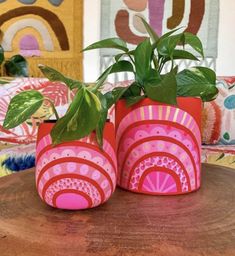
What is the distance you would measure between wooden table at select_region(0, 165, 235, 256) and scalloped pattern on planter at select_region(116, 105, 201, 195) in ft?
0.09

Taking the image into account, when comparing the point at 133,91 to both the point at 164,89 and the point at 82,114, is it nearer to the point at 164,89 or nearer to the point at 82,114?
the point at 164,89

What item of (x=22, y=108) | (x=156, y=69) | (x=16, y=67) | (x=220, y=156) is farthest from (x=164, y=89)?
(x=16, y=67)

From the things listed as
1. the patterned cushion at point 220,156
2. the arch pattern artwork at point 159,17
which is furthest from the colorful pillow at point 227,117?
the arch pattern artwork at point 159,17

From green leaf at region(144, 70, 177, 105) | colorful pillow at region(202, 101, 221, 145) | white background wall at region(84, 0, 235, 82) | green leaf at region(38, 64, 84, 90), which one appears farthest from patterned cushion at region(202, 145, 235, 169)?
white background wall at region(84, 0, 235, 82)

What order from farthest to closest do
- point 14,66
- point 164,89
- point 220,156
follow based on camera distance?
point 14,66 → point 220,156 → point 164,89

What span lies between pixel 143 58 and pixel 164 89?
95 mm

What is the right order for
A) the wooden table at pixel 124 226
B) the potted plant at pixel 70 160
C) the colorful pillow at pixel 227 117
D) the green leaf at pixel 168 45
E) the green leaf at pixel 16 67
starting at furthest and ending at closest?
1. the green leaf at pixel 16 67
2. the colorful pillow at pixel 227 117
3. the green leaf at pixel 168 45
4. the potted plant at pixel 70 160
5. the wooden table at pixel 124 226

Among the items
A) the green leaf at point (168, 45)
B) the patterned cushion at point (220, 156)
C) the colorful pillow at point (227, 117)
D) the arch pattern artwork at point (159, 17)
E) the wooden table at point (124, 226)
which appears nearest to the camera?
the wooden table at point (124, 226)

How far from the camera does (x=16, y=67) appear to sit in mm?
2145

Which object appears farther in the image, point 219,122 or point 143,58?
point 219,122

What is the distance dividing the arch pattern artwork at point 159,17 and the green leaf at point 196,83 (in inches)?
69.7

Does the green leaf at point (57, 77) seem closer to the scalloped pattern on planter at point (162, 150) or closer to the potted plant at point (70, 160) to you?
the potted plant at point (70, 160)

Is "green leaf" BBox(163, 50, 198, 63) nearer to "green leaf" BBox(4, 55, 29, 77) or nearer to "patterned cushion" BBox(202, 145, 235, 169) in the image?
"patterned cushion" BBox(202, 145, 235, 169)

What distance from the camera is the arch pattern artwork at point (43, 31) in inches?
91.0
